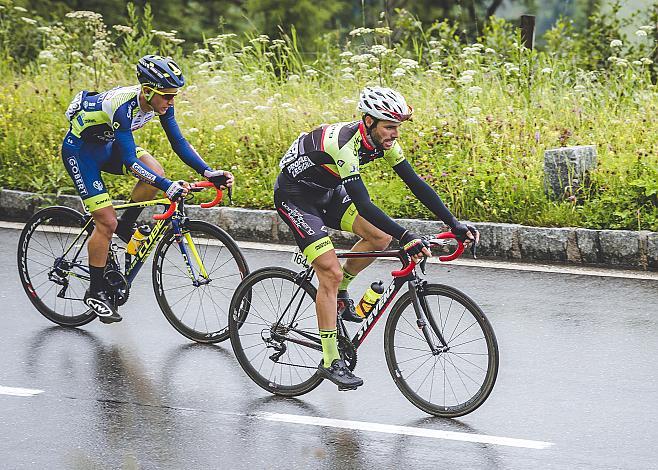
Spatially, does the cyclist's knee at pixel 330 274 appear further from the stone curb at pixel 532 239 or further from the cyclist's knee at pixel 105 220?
the stone curb at pixel 532 239

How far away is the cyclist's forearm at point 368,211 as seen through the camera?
627cm

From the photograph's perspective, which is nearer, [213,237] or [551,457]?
[551,457]

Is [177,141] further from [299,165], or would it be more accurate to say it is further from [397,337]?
[397,337]

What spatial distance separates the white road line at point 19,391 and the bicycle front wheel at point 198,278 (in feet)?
4.37

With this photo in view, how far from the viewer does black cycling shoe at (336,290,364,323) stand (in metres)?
7.04

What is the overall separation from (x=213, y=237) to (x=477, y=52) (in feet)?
22.6

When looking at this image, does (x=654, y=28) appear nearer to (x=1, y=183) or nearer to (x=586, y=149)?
(x=586, y=149)

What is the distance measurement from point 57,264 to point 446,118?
17.3 ft

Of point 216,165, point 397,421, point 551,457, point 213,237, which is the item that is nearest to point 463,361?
point 397,421

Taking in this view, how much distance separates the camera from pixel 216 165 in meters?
12.6

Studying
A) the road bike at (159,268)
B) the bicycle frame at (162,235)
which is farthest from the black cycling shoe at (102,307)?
the bicycle frame at (162,235)

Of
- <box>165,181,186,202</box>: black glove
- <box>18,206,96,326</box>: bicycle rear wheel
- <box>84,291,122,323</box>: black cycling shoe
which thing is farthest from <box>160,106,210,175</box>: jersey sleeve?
<box>84,291,122,323</box>: black cycling shoe

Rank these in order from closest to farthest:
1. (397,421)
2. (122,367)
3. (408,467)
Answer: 1. (408,467)
2. (397,421)
3. (122,367)

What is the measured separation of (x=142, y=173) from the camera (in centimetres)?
753
